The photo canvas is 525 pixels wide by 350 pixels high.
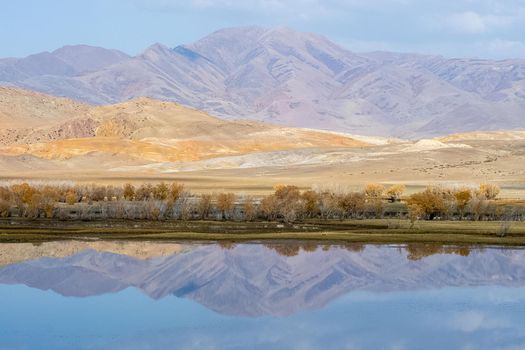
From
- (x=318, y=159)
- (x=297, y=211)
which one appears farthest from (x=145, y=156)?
(x=297, y=211)

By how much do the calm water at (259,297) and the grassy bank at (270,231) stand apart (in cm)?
211

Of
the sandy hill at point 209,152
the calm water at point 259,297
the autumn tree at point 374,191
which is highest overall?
the sandy hill at point 209,152

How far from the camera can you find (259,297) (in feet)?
102

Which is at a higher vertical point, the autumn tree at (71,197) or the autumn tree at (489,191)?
the autumn tree at (489,191)

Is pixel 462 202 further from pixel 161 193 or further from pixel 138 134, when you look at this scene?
pixel 138 134

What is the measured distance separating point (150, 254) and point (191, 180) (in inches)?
2014

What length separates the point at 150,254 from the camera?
3897 centimetres

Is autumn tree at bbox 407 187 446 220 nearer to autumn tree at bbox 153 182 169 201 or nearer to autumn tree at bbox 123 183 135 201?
autumn tree at bbox 153 182 169 201

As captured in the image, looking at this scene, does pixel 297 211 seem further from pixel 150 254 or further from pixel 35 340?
pixel 35 340

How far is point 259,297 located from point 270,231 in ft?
51.2

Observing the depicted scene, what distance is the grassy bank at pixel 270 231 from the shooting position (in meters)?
43.0

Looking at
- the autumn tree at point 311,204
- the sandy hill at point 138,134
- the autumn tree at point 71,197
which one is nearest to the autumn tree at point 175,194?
the autumn tree at point 71,197

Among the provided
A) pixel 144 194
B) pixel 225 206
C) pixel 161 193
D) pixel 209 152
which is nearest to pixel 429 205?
pixel 225 206

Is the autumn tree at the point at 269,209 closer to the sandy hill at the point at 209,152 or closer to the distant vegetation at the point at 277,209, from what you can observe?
the distant vegetation at the point at 277,209
